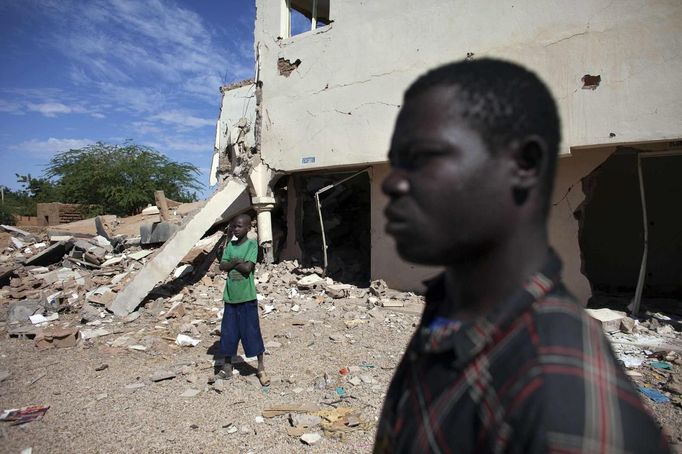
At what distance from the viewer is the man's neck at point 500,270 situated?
2.45 feet

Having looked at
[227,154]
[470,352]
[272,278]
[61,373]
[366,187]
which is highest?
[227,154]

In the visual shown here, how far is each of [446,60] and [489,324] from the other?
7.04m

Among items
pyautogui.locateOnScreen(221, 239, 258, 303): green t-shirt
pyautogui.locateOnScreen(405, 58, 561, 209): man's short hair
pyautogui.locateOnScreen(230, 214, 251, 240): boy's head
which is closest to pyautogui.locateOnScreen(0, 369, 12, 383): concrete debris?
pyautogui.locateOnScreen(221, 239, 258, 303): green t-shirt

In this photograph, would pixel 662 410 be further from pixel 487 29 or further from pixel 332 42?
pixel 332 42

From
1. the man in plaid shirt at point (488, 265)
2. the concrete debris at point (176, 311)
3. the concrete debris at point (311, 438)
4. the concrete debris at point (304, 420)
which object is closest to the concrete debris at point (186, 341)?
the concrete debris at point (176, 311)

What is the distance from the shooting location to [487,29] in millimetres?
6625

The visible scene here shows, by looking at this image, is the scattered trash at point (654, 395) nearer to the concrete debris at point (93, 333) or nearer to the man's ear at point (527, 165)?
the man's ear at point (527, 165)

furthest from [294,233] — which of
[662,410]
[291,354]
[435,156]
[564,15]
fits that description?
[435,156]

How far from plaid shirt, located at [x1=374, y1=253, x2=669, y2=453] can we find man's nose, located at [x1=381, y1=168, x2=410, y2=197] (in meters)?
0.26

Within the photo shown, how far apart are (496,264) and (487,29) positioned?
275 inches

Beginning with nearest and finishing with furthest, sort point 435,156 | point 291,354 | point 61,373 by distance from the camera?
point 435,156
point 61,373
point 291,354

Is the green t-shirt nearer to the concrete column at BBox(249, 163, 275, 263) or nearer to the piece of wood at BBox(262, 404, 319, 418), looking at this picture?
the piece of wood at BBox(262, 404, 319, 418)

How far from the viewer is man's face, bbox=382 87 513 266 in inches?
28.9

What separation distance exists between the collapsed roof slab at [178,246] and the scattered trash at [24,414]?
10.2 feet
